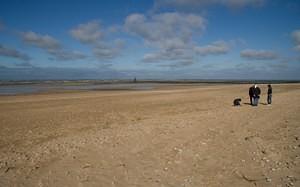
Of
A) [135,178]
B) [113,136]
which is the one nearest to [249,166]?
[135,178]

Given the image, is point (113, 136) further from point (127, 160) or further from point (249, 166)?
point (249, 166)

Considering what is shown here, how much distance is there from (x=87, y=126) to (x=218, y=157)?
7.38 meters

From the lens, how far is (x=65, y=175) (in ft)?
18.4

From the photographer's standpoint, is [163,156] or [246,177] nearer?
[246,177]

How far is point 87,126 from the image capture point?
462 inches

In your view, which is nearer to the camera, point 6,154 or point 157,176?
point 157,176

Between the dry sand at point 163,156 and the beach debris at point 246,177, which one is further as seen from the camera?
the dry sand at point 163,156

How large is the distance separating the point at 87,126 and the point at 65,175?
20.4ft

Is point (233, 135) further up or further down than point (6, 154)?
further up

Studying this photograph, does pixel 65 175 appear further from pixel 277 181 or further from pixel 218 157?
pixel 277 181

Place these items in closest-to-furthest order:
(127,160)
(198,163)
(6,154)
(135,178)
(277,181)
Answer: (277,181) < (135,178) < (198,163) < (127,160) < (6,154)

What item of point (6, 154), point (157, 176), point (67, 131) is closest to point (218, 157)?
point (157, 176)

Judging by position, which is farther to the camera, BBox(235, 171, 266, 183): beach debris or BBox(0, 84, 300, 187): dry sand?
BBox(0, 84, 300, 187): dry sand

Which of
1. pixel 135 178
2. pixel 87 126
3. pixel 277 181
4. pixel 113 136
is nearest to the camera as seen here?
pixel 277 181
